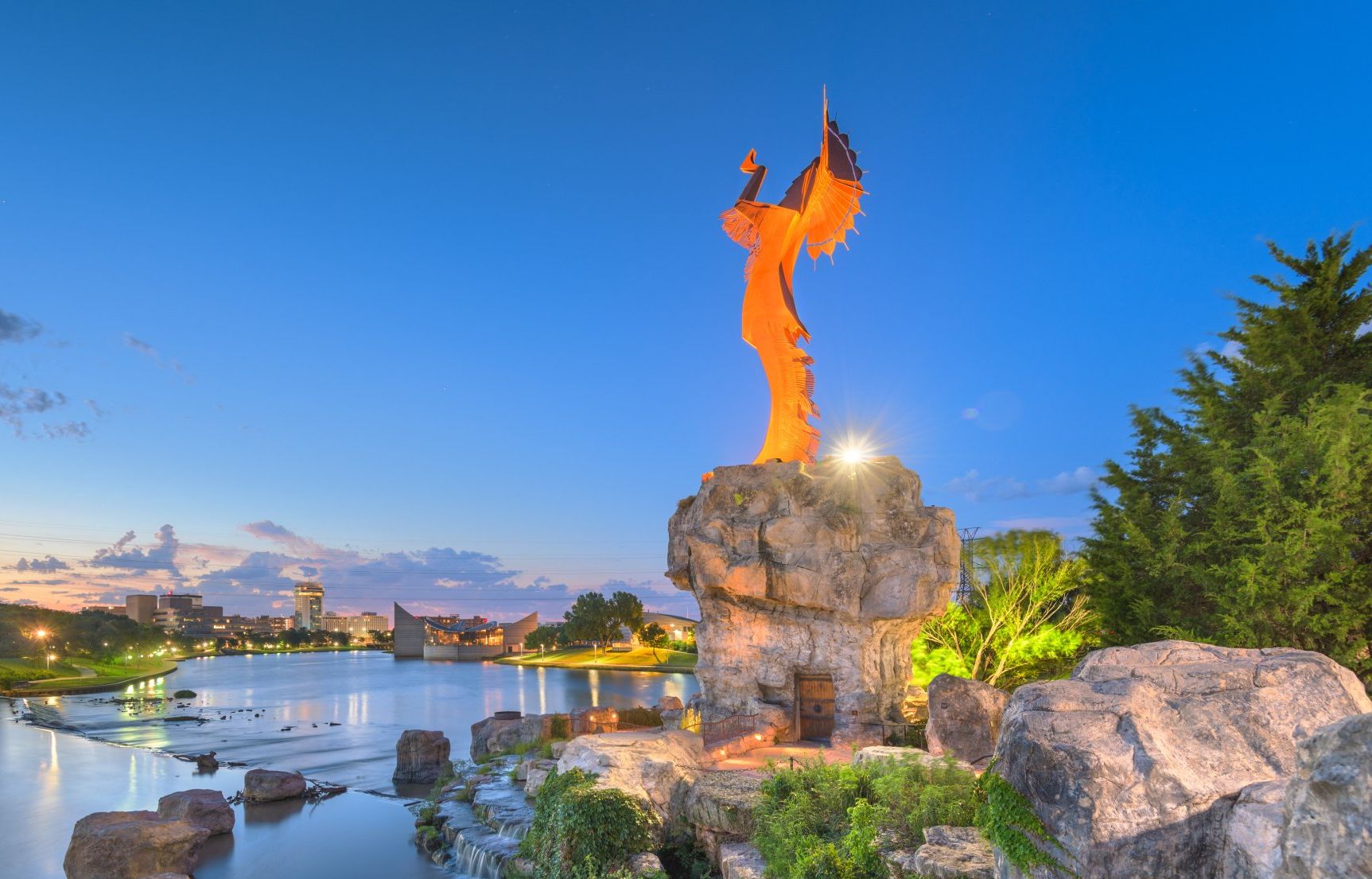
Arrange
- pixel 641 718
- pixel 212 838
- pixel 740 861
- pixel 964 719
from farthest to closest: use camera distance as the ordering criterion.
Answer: pixel 641 718 < pixel 212 838 < pixel 964 719 < pixel 740 861

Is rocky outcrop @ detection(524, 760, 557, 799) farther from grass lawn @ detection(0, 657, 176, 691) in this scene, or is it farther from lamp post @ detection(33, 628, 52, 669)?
lamp post @ detection(33, 628, 52, 669)

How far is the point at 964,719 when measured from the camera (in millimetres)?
18312

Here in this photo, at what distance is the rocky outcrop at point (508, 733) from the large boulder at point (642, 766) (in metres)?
10.5

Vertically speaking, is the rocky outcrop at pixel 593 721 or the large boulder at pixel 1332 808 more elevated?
the large boulder at pixel 1332 808

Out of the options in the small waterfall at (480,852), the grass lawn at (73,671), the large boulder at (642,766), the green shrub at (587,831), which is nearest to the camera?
the green shrub at (587,831)

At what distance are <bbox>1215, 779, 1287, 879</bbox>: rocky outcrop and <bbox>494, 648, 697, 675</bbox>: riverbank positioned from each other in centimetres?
8377

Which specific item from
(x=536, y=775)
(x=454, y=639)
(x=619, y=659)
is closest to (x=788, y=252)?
(x=536, y=775)

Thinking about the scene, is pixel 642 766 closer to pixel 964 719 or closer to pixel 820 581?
pixel 964 719

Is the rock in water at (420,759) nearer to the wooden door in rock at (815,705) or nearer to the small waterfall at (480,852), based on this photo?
the small waterfall at (480,852)

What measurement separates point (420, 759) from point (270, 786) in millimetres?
5829

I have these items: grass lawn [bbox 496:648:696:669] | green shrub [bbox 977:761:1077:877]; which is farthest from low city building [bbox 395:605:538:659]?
green shrub [bbox 977:761:1077:877]

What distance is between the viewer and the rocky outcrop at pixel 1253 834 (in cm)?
623

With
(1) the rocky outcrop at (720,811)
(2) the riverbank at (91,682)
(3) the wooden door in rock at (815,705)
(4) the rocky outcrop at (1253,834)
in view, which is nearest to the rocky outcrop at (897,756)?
(1) the rocky outcrop at (720,811)

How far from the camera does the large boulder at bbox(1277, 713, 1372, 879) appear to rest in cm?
415
